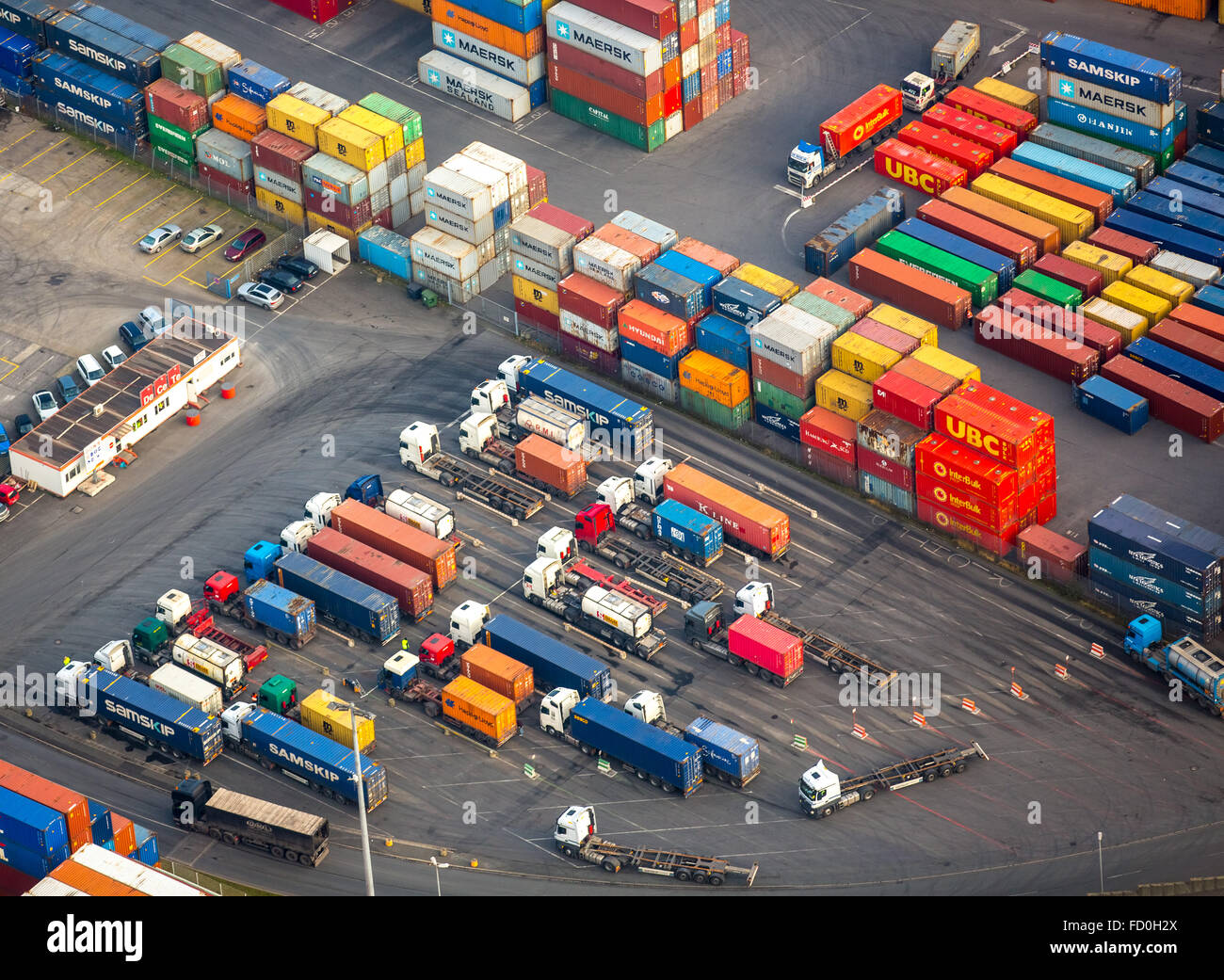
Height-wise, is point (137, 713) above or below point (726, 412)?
below

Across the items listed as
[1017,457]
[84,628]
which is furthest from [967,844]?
[84,628]

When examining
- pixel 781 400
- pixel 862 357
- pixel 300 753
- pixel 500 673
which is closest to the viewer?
pixel 300 753

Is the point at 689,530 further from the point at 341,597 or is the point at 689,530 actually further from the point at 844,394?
the point at 341,597

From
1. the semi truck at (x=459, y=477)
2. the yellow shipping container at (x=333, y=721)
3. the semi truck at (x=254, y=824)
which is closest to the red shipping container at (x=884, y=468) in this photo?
the semi truck at (x=459, y=477)

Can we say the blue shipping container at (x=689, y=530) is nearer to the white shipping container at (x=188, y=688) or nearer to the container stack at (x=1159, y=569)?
the container stack at (x=1159, y=569)

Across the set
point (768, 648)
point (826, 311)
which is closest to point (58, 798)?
point (768, 648)

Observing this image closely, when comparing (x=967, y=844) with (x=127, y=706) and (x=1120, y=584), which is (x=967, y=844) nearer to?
(x=1120, y=584)
